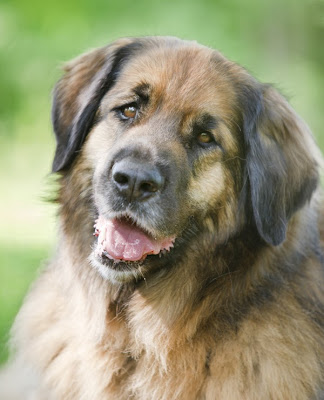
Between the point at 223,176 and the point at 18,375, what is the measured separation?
1.68 metres

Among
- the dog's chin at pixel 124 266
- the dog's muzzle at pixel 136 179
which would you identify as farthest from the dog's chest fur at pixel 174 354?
the dog's muzzle at pixel 136 179

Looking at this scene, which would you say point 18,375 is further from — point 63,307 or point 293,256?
point 293,256

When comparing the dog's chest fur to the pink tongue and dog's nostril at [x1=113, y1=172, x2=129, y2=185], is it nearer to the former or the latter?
the pink tongue

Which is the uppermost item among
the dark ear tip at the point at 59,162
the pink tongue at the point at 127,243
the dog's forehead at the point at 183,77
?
the dog's forehead at the point at 183,77

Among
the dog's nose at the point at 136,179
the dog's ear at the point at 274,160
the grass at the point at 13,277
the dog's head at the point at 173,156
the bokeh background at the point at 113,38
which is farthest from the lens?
the bokeh background at the point at 113,38

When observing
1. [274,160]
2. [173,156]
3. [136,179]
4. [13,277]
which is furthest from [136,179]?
[13,277]

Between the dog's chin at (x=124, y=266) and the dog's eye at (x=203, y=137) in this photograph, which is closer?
the dog's chin at (x=124, y=266)

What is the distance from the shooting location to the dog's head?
3.22 meters

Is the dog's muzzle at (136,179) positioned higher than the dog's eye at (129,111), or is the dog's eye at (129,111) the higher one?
the dog's eye at (129,111)

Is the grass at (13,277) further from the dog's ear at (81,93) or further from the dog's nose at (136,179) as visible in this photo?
the dog's nose at (136,179)

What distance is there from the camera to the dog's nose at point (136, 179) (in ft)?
10.1

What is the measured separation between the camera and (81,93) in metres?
3.68

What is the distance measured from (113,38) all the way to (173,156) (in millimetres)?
7712

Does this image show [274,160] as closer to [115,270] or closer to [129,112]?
[129,112]
